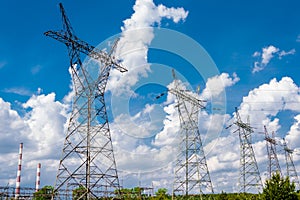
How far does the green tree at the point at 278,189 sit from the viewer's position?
34.1 metres

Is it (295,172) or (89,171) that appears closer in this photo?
(89,171)

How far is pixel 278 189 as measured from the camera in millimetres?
→ 34469

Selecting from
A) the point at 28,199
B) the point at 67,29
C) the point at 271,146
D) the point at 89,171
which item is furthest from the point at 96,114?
the point at 271,146

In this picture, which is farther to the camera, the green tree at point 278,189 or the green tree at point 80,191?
the green tree at point 278,189

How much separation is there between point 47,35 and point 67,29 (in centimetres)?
232

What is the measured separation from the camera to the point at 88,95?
34.9 m

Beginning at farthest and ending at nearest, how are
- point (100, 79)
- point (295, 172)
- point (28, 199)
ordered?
point (295, 172)
point (28, 199)
point (100, 79)

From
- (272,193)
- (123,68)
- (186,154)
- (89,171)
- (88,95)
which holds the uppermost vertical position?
(123,68)

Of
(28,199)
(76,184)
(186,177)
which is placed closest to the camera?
(76,184)

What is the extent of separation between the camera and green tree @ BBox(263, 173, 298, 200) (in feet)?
112

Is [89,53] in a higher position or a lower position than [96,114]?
higher

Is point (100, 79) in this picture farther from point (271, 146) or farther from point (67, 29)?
point (271, 146)

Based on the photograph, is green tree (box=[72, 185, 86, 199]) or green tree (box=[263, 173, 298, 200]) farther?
green tree (box=[263, 173, 298, 200])

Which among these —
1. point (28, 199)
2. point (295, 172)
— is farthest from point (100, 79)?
point (295, 172)
